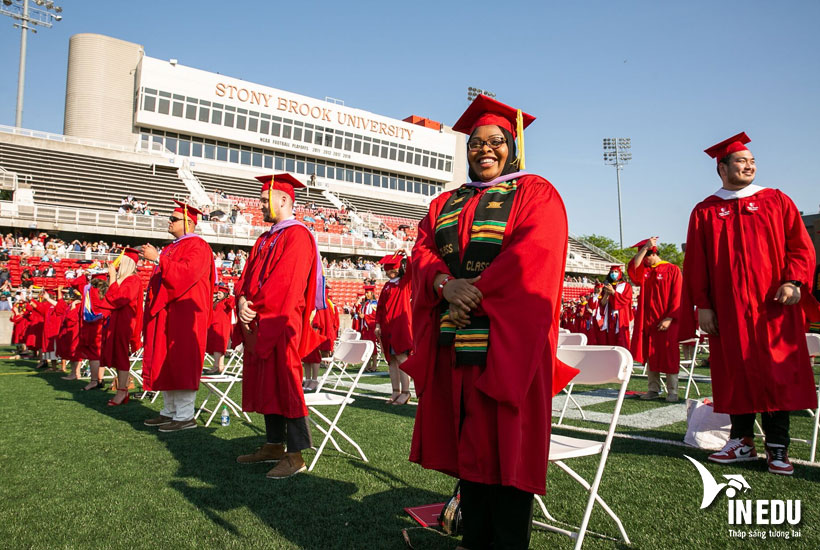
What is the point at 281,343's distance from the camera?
12.9 ft

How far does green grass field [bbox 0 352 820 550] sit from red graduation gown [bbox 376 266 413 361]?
2.37 metres

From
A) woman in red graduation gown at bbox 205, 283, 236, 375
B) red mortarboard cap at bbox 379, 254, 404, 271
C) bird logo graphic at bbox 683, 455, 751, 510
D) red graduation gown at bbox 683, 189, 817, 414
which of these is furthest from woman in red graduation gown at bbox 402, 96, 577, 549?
woman in red graduation gown at bbox 205, 283, 236, 375

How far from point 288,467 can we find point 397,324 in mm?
3914

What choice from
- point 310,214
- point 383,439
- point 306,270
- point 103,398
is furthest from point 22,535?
point 310,214

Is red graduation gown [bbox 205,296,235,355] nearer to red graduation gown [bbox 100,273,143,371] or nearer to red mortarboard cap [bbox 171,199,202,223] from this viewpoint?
red graduation gown [bbox 100,273,143,371]

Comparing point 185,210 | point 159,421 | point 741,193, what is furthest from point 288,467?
point 741,193

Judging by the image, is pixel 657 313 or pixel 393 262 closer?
pixel 657 313

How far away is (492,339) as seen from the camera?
79.4 inches

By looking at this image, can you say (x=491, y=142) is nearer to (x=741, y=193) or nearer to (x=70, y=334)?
(x=741, y=193)

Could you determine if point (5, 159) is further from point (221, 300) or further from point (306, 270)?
point (306, 270)

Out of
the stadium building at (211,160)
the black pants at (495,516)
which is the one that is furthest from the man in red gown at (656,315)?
the stadium building at (211,160)

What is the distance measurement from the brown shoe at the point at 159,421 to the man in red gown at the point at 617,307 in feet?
24.1

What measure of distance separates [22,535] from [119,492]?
2.26 feet

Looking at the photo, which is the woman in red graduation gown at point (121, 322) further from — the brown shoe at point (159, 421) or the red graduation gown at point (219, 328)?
the red graduation gown at point (219, 328)
